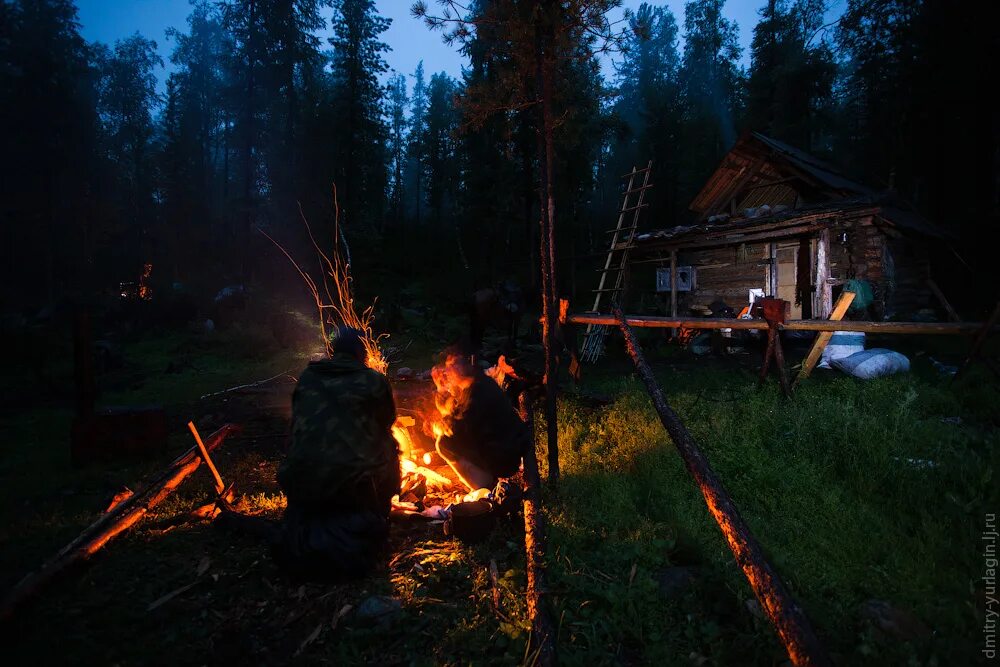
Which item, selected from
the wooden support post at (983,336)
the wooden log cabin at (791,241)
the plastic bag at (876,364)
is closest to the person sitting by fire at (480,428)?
the wooden support post at (983,336)

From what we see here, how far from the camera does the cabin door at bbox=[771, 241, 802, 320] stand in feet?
46.3

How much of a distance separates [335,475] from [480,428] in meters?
1.71

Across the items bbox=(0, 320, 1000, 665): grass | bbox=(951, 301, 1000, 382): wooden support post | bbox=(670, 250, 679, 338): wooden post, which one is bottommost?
bbox=(0, 320, 1000, 665): grass

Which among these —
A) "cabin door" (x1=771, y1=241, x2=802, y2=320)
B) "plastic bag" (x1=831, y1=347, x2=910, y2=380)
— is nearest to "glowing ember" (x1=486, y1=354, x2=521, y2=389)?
"plastic bag" (x1=831, y1=347, x2=910, y2=380)

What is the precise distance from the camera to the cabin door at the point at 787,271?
46.3 feet

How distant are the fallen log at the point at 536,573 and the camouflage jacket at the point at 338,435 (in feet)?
4.85

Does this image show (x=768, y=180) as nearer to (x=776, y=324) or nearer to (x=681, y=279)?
(x=681, y=279)

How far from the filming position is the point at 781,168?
1483cm

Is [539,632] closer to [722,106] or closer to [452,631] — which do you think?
[452,631]

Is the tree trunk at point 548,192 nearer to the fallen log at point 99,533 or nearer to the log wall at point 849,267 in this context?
the fallen log at point 99,533

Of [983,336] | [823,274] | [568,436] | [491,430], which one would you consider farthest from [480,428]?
[823,274]

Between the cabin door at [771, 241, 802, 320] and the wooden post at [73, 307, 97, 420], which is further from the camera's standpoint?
the cabin door at [771, 241, 802, 320]

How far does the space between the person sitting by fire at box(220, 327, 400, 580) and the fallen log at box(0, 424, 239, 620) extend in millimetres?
1579

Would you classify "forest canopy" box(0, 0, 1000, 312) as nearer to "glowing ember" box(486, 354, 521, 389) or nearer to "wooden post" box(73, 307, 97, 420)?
"glowing ember" box(486, 354, 521, 389)
